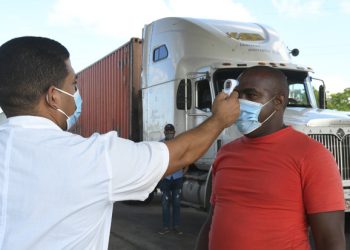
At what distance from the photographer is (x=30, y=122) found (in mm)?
1715

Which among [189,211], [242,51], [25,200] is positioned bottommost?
[189,211]

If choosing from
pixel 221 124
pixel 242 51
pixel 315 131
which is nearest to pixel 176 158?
pixel 221 124

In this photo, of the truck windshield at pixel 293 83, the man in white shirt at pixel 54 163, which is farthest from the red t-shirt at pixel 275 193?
the truck windshield at pixel 293 83

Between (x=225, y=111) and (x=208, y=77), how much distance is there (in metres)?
6.07

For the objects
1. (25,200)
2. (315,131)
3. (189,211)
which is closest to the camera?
(25,200)

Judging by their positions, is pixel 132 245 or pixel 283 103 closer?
pixel 283 103

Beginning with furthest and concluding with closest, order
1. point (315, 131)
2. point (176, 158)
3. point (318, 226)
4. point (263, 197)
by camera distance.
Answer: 1. point (315, 131)
2. point (263, 197)
3. point (318, 226)
4. point (176, 158)

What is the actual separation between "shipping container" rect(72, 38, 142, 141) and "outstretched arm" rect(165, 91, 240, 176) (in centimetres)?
895

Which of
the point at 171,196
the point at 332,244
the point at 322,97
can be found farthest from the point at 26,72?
the point at 322,97

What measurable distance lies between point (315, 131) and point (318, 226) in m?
4.95

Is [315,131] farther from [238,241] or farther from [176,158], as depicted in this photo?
[176,158]

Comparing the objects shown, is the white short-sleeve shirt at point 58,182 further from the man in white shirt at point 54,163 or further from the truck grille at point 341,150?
the truck grille at point 341,150

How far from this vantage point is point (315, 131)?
7.14m

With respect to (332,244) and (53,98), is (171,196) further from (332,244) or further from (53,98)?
(53,98)
